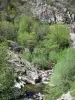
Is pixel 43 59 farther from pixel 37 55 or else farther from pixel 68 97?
pixel 68 97

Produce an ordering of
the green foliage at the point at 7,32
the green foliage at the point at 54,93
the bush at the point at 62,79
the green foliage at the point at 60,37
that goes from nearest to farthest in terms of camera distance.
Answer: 1. the green foliage at the point at 54,93
2. the bush at the point at 62,79
3. the green foliage at the point at 60,37
4. the green foliage at the point at 7,32

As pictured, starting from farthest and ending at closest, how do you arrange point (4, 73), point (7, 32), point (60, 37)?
point (7, 32) → point (60, 37) → point (4, 73)

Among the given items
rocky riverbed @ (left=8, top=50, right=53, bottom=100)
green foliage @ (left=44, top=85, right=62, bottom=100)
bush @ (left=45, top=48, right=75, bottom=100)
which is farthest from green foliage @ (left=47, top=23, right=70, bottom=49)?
green foliage @ (left=44, top=85, right=62, bottom=100)

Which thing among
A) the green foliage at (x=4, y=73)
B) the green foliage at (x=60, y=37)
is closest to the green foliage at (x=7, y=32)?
the green foliage at (x=60, y=37)

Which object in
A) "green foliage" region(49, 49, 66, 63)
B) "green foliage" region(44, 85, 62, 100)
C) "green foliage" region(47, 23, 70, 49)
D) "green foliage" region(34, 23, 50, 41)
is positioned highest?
"green foliage" region(34, 23, 50, 41)

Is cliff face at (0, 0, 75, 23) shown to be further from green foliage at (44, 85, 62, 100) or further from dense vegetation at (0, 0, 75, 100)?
green foliage at (44, 85, 62, 100)

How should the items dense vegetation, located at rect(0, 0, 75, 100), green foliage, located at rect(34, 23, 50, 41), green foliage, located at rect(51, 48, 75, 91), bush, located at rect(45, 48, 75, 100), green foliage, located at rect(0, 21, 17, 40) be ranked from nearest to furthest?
bush, located at rect(45, 48, 75, 100), green foliage, located at rect(51, 48, 75, 91), dense vegetation, located at rect(0, 0, 75, 100), green foliage, located at rect(0, 21, 17, 40), green foliage, located at rect(34, 23, 50, 41)

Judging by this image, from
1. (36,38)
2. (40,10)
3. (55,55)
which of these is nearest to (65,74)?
(55,55)

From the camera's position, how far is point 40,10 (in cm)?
13338

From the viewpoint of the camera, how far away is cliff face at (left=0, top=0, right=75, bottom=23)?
124 meters

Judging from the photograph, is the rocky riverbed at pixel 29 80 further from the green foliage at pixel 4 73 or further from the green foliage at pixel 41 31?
the green foliage at pixel 41 31

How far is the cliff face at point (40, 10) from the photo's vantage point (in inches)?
4894

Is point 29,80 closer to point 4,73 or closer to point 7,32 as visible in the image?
point 4,73

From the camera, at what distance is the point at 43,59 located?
83312 millimetres
